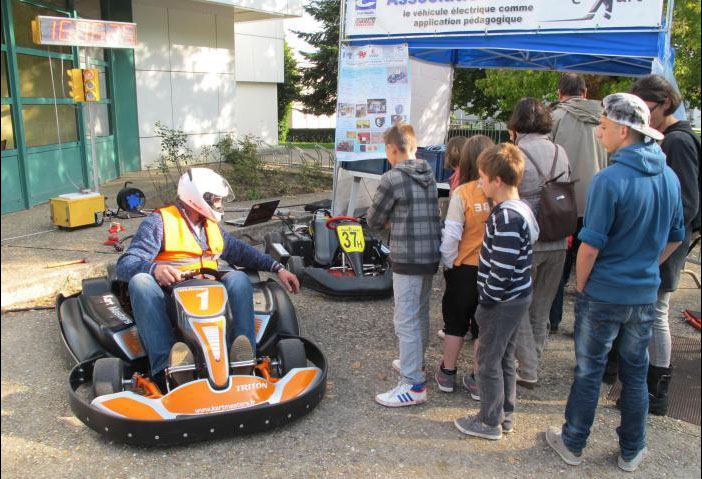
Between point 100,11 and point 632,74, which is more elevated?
point 100,11

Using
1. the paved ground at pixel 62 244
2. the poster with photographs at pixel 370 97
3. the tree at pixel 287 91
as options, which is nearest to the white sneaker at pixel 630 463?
the paved ground at pixel 62 244

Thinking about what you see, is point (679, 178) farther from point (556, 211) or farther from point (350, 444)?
point (350, 444)

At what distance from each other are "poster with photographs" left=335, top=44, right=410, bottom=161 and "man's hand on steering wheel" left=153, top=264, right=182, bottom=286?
438 cm

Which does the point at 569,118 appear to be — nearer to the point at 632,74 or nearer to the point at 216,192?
the point at 216,192

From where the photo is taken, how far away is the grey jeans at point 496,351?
3195mm

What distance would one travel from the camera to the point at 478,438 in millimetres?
3438

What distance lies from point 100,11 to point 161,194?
434cm

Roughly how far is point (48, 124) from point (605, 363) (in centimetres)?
942

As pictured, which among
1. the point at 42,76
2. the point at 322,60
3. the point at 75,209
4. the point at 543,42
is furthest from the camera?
the point at 322,60

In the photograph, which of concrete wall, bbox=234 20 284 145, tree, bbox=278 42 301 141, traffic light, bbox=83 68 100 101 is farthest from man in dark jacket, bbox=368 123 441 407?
tree, bbox=278 42 301 141

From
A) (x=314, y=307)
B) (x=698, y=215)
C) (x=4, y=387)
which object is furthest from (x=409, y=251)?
(x=4, y=387)

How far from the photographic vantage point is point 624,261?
292 centimetres

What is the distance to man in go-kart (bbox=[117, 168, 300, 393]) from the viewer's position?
3.48m

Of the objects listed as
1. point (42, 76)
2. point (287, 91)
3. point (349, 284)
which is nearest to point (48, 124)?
point (42, 76)
